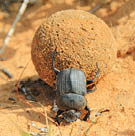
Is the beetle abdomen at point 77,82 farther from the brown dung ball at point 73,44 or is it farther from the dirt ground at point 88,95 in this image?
the dirt ground at point 88,95

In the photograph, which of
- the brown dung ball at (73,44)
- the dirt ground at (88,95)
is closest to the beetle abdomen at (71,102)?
the dirt ground at (88,95)

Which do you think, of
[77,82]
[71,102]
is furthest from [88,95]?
[71,102]

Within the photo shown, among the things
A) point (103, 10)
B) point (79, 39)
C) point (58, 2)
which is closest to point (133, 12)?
point (103, 10)

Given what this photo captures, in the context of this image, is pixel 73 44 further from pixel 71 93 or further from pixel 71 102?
pixel 71 102

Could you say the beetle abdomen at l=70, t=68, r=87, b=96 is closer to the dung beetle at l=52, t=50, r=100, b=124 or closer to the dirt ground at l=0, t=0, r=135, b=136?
the dung beetle at l=52, t=50, r=100, b=124

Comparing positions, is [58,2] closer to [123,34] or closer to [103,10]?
[103,10]

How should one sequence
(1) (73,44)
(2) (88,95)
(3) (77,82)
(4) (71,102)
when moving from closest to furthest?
(4) (71,102) < (3) (77,82) < (1) (73,44) < (2) (88,95)

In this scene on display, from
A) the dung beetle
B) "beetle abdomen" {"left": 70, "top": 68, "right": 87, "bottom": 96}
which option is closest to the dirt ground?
the dung beetle
